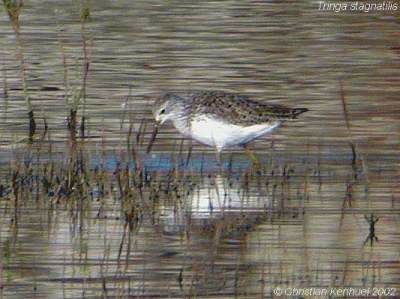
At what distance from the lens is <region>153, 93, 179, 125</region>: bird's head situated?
1081cm

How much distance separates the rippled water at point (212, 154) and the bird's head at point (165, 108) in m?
0.29

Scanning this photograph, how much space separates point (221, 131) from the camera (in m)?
10.4

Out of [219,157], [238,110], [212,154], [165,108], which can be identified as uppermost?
[238,110]

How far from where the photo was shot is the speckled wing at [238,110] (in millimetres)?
10391

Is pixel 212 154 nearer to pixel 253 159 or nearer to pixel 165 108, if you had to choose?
pixel 165 108

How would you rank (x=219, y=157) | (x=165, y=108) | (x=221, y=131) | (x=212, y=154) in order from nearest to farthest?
(x=221, y=131), (x=219, y=157), (x=165, y=108), (x=212, y=154)

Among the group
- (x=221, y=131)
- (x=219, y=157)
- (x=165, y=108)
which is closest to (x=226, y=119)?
(x=221, y=131)

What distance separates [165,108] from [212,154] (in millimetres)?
510

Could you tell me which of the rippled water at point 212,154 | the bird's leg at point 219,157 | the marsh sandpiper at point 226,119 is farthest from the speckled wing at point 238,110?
the rippled water at point 212,154

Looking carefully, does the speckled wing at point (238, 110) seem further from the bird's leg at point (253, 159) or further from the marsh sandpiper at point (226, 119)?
the bird's leg at point (253, 159)

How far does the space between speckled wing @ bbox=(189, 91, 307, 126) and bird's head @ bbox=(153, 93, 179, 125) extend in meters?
0.23

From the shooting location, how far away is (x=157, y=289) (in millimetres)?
7352

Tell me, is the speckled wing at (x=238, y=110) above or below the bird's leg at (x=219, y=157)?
above

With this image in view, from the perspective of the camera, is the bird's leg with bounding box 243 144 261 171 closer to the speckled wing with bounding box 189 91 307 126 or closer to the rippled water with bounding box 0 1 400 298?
the rippled water with bounding box 0 1 400 298
